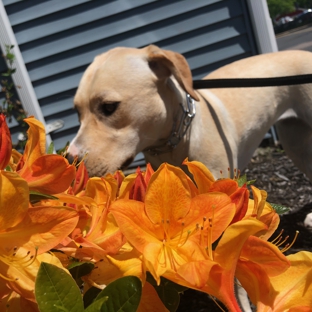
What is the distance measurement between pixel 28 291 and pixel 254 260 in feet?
0.64

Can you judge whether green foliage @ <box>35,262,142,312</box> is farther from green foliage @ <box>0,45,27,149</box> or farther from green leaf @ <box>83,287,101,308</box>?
green foliage @ <box>0,45,27,149</box>

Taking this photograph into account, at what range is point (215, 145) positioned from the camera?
2.82 meters

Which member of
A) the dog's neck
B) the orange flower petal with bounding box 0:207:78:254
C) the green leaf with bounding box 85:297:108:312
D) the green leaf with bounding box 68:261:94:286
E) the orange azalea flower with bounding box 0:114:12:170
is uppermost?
the orange azalea flower with bounding box 0:114:12:170

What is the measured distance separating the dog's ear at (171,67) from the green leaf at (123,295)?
2145 mm

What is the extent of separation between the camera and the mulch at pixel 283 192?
295cm

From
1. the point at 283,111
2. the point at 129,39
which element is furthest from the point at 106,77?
the point at 129,39

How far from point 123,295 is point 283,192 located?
4.39m

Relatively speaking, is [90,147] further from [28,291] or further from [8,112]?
[8,112]

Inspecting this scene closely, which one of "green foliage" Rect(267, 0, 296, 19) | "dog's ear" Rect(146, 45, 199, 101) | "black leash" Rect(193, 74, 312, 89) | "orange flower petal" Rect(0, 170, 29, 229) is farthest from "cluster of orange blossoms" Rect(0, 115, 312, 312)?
"green foliage" Rect(267, 0, 296, 19)

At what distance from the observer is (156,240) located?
1.45 feet

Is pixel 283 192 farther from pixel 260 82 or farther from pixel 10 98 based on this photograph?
pixel 10 98

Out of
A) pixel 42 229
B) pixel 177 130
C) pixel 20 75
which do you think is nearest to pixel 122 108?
pixel 177 130

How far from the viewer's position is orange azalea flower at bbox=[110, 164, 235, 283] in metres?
0.42

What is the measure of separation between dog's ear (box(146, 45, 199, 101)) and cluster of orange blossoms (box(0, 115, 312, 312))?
204 centimetres
